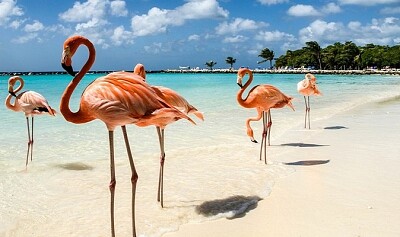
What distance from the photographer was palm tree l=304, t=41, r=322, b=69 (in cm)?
9150

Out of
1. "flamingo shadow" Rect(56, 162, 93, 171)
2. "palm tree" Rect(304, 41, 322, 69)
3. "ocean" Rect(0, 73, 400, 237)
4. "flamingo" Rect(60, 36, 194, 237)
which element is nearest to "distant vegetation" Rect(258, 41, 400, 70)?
"palm tree" Rect(304, 41, 322, 69)

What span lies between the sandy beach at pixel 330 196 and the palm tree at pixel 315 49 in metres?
87.1

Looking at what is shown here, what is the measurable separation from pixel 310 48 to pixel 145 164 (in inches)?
3591

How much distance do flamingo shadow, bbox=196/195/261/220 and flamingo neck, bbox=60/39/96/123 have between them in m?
1.74

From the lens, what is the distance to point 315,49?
306ft

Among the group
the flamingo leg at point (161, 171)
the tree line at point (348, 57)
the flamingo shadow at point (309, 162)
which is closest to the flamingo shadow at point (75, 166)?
the flamingo leg at point (161, 171)

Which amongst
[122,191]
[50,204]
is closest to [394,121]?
[122,191]

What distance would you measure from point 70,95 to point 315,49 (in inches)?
3740

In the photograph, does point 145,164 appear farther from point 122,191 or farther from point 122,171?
point 122,191

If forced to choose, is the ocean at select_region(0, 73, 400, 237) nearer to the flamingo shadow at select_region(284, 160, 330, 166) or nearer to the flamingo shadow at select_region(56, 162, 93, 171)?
the flamingo shadow at select_region(56, 162, 93, 171)

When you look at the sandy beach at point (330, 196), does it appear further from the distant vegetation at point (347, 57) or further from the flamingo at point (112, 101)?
the distant vegetation at point (347, 57)

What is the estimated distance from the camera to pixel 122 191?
5.67 m

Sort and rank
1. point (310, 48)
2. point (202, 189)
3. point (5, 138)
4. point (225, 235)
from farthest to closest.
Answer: point (310, 48), point (5, 138), point (202, 189), point (225, 235)

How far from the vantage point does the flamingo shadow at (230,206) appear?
459 cm
